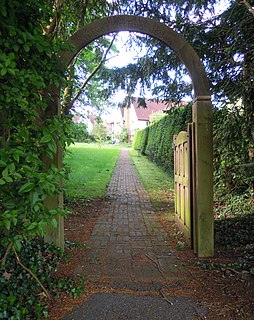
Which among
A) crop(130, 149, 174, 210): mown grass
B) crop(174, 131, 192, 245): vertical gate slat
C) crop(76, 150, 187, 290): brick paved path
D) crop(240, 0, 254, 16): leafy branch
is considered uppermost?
crop(240, 0, 254, 16): leafy branch

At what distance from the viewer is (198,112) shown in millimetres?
3725

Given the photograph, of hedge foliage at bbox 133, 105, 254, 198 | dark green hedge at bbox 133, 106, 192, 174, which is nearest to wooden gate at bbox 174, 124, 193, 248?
hedge foliage at bbox 133, 105, 254, 198

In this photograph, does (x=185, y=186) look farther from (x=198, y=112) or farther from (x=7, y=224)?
(x=7, y=224)

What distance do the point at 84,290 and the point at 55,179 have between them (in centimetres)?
124

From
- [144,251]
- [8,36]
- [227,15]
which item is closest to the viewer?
[8,36]

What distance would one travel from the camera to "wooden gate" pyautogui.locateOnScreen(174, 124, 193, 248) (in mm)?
4020

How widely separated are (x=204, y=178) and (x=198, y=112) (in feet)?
2.86

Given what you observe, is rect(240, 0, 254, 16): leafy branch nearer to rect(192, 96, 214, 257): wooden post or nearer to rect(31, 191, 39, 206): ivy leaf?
rect(192, 96, 214, 257): wooden post

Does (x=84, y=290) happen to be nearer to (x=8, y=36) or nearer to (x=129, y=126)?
(x=8, y=36)

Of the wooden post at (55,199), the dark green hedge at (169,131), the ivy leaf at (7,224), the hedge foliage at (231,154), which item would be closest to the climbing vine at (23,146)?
the ivy leaf at (7,224)

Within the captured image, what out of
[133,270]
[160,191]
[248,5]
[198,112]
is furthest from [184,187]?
[160,191]

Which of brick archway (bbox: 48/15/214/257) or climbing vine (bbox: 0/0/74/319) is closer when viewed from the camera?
climbing vine (bbox: 0/0/74/319)

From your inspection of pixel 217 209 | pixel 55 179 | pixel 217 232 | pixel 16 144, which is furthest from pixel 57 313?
pixel 217 209

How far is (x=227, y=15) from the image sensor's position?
5367mm
